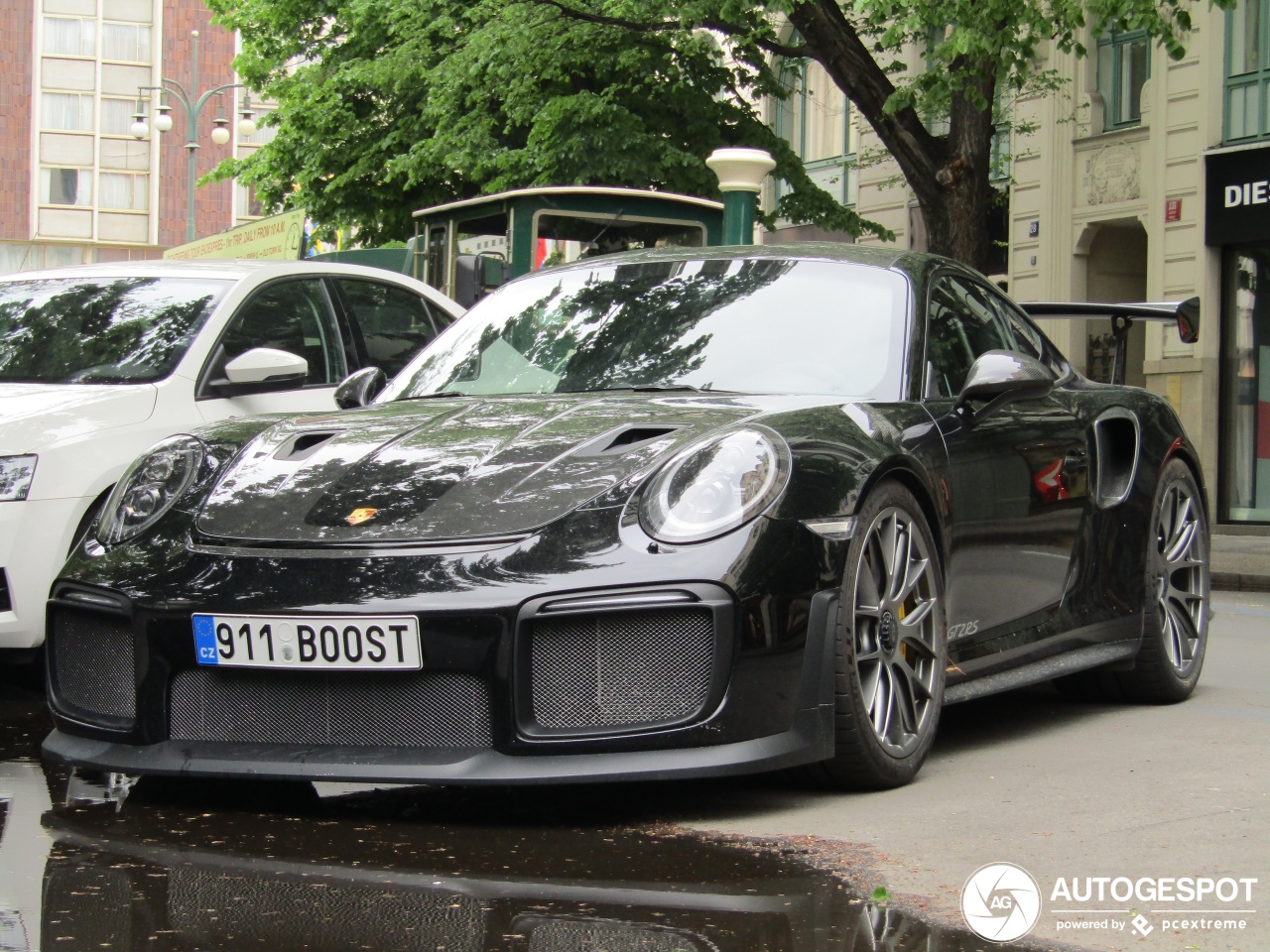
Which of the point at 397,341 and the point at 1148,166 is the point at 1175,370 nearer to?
the point at 1148,166

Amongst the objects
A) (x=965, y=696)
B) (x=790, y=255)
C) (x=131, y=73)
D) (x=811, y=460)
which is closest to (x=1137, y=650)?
(x=965, y=696)

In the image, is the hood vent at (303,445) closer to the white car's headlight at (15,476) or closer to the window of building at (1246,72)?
the white car's headlight at (15,476)

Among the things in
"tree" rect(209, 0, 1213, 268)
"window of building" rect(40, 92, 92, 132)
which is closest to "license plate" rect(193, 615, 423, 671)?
"tree" rect(209, 0, 1213, 268)

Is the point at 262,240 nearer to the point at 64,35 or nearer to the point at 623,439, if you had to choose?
the point at 623,439

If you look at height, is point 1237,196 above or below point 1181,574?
above

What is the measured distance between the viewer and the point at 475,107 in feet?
82.7

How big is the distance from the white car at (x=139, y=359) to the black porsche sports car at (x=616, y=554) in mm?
1277

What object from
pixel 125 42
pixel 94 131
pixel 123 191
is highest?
pixel 125 42

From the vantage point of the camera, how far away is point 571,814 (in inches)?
167

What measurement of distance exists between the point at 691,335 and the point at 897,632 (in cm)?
108

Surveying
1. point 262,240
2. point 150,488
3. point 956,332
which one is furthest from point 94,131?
point 150,488

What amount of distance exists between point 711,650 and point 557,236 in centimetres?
1176

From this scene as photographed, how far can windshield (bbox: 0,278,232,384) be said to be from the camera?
6918 millimetres

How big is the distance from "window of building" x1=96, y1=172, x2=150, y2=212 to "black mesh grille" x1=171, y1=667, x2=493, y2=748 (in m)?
71.9
